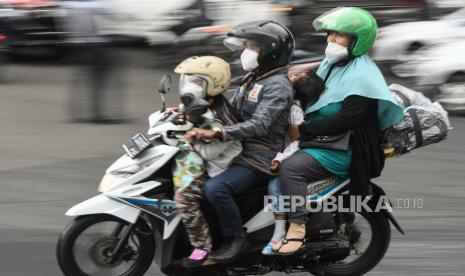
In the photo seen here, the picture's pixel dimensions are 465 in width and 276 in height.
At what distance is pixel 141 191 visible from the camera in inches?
231

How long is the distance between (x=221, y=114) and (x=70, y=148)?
4.90 m

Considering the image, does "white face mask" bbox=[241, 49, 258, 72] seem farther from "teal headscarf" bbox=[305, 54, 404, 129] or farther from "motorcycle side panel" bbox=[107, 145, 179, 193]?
"motorcycle side panel" bbox=[107, 145, 179, 193]

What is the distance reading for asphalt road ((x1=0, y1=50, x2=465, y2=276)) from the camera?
22.8ft

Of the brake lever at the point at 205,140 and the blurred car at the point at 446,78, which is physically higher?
the brake lever at the point at 205,140

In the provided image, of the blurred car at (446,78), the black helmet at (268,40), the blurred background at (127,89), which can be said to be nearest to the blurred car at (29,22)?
the blurred background at (127,89)

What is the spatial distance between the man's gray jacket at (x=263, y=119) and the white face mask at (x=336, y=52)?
307 mm

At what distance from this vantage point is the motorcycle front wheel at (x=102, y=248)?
5.84 meters

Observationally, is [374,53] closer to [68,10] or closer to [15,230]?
[68,10]

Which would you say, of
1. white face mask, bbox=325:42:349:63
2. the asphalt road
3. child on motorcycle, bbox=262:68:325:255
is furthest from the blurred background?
white face mask, bbox=325:42:349:63

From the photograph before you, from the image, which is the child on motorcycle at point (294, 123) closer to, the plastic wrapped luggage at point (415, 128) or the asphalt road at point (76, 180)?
the plastic wrapped luggage at point (415, 128)

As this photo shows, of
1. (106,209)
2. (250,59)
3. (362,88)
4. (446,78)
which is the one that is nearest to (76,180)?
(106,209)

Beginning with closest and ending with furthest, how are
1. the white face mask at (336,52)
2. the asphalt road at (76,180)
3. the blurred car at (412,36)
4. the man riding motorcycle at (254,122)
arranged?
the man riding motorcycle at (254,122)
the white face mask at (336,52)
the asphalt road at (76,180)
the blurred car at (412,36)

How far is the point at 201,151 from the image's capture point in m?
5.84

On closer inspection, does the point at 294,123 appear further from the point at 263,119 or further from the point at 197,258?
the point at 197,258
